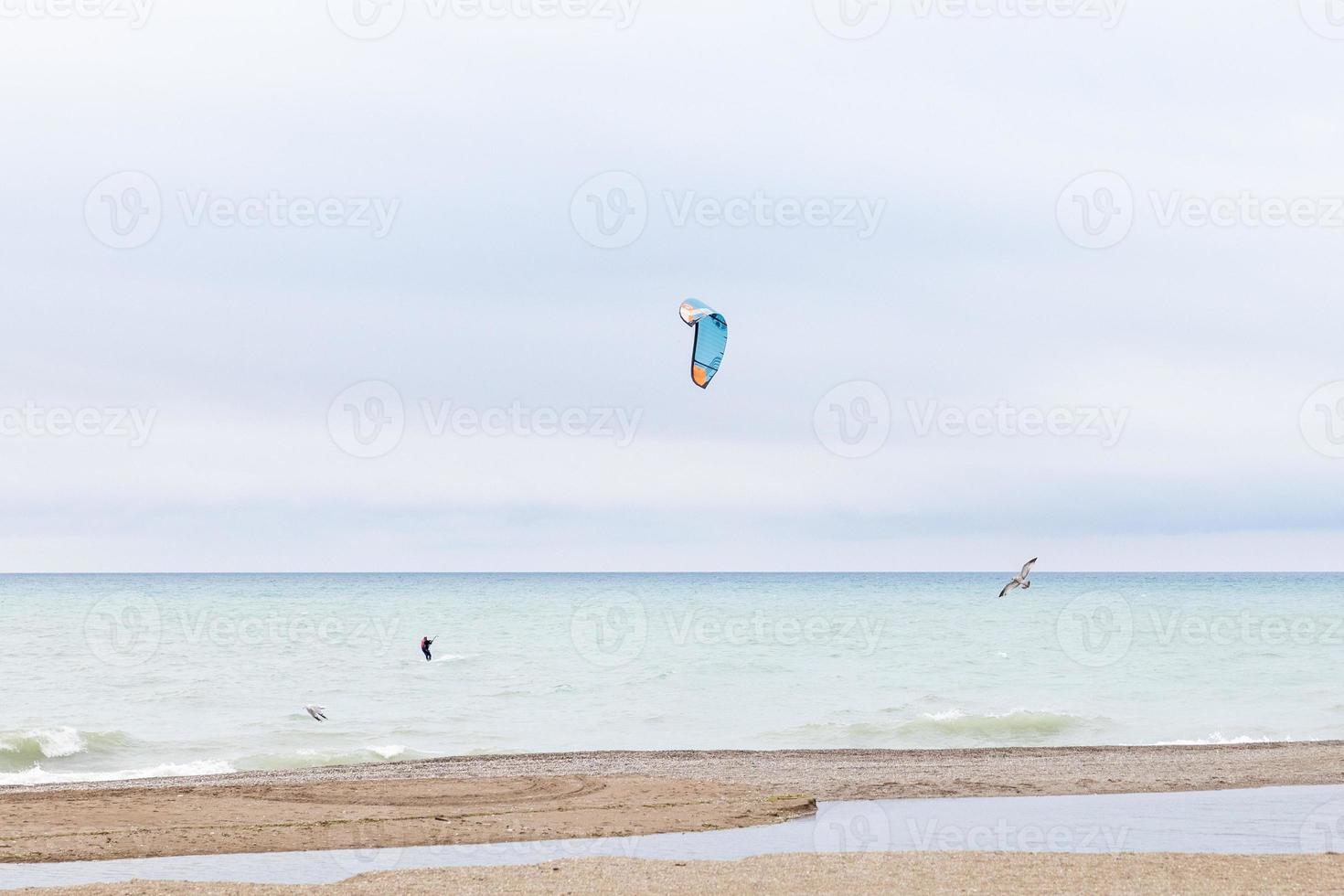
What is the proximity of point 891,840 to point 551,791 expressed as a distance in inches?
252

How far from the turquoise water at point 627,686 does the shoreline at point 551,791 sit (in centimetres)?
477

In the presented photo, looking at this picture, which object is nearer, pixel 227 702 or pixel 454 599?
pixel 227 702

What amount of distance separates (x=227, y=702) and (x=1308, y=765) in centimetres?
2795

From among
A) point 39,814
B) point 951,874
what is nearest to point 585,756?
point 39,814

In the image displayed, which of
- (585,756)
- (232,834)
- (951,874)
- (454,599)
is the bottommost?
(951,874)

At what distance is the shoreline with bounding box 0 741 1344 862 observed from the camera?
56.1 feet

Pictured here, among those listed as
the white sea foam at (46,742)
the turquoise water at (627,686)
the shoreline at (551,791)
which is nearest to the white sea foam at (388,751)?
the turquoise water at (627,686)

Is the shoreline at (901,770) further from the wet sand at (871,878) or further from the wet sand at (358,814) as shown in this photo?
the wet sand at (871,878)

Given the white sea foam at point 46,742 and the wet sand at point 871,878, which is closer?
the wet sand at point 871,878

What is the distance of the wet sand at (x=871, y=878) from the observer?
13219 millimetres

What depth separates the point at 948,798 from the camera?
19.9 meters

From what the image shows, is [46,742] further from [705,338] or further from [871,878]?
[871,878]

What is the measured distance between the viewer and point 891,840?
1617cm

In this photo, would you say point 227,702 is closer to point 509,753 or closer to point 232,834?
point 509,753
